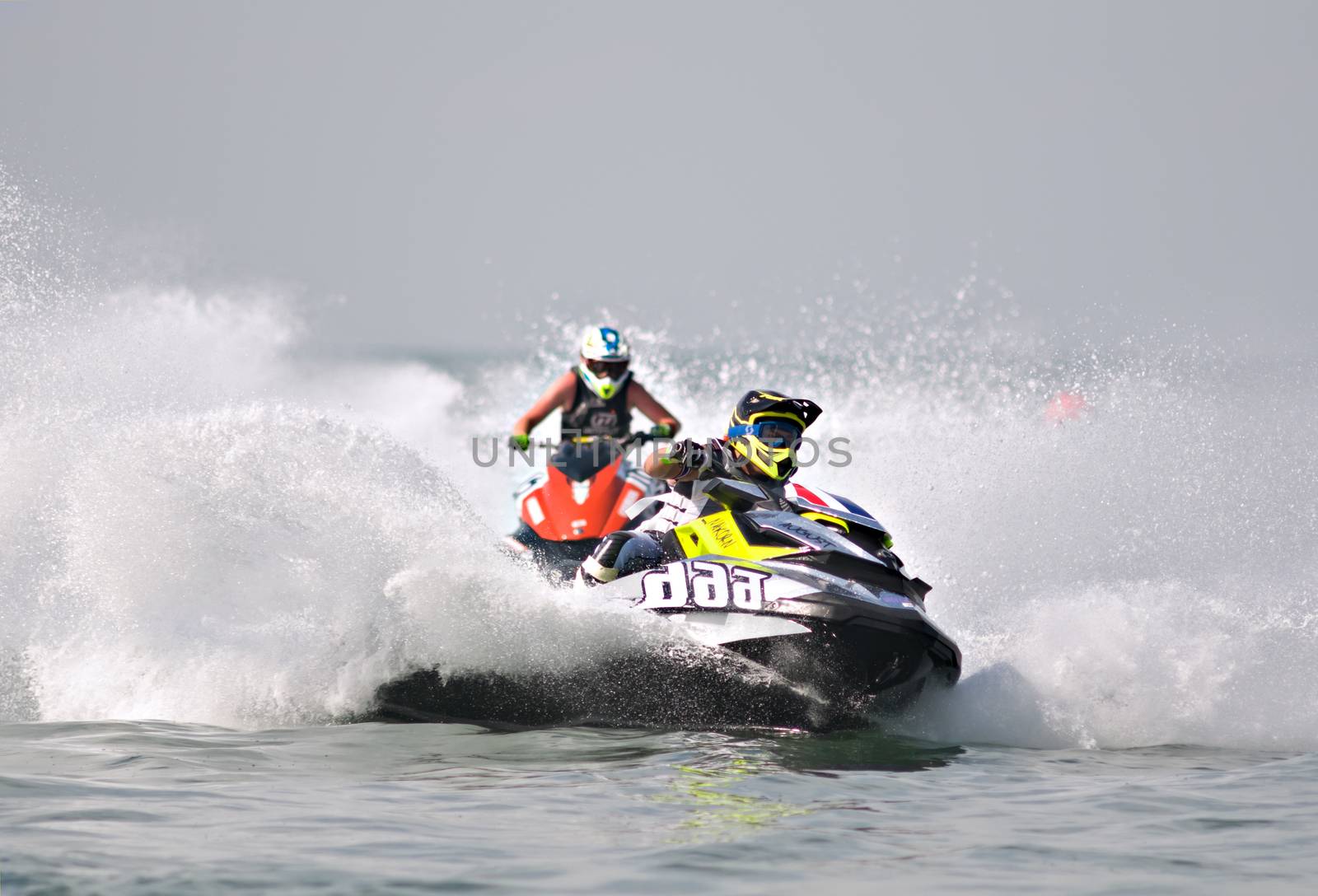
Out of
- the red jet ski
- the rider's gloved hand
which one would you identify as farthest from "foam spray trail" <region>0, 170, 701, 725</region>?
the red jet ski

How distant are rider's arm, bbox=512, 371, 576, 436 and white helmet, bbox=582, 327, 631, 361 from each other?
0.25m

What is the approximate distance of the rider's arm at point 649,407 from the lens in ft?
40.1

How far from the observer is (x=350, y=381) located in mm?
23375

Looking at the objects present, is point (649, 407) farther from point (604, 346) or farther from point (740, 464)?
point (740, 464)

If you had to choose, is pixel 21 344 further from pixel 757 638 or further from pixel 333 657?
pixel 757 638

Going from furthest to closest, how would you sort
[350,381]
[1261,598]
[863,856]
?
[350,381], [1261,598], [863,856]

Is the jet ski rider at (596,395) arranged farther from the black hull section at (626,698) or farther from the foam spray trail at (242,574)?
the black hull section at (626,698)

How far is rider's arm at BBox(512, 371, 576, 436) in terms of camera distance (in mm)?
12023

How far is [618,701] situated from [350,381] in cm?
1679

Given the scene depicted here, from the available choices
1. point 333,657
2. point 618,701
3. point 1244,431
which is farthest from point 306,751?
point 1244,431

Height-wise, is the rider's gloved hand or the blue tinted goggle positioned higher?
the blue tinted goggle

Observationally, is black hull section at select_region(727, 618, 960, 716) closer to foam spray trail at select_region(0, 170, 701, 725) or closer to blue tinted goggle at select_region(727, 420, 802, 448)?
foam spray trail at select_region(0, 170, 701, 725)

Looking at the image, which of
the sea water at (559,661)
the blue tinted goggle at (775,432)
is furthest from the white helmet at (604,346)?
the blue tinted goggle at (775,432)

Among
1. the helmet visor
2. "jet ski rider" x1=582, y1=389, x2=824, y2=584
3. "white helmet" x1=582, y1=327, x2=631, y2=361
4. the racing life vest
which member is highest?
"white helmet" x1=582, y1=327, x2=631, y2=361
